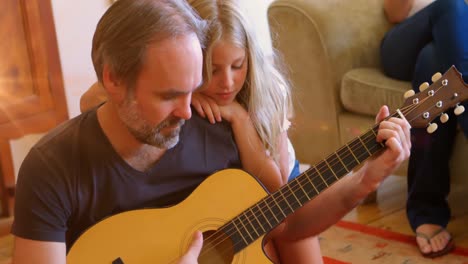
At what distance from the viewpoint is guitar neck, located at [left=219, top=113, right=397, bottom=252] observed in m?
1.28

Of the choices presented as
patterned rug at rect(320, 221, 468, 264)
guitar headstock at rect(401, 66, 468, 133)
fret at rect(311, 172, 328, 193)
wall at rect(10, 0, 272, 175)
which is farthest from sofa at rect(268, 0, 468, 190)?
fret at rect(311, 172, 328, 193)

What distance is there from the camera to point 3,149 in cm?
270

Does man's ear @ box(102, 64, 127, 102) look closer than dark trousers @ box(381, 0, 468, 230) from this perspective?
Yes

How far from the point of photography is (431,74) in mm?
2197

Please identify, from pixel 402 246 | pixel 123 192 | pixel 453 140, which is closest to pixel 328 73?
pixel 453 140

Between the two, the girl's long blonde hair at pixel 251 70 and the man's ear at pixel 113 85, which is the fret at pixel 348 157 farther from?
the man's ear at pixel 113 85

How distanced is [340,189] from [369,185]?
0.07 meters

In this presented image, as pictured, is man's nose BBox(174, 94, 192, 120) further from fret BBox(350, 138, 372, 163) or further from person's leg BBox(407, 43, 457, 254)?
person's leg BBox(407, 43, 457, 254)

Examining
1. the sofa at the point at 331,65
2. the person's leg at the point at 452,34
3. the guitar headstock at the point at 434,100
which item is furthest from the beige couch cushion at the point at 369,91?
the guitar headstock at the point at 434,100

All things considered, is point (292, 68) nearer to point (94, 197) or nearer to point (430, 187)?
point (430, 187)

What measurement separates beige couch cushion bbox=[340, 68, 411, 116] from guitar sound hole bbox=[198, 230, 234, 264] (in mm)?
1166

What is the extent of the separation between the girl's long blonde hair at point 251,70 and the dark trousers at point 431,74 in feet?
3.07

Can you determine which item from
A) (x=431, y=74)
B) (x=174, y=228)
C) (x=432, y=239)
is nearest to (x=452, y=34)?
(x=431, y=74)

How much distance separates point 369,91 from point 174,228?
1289 millimetres
